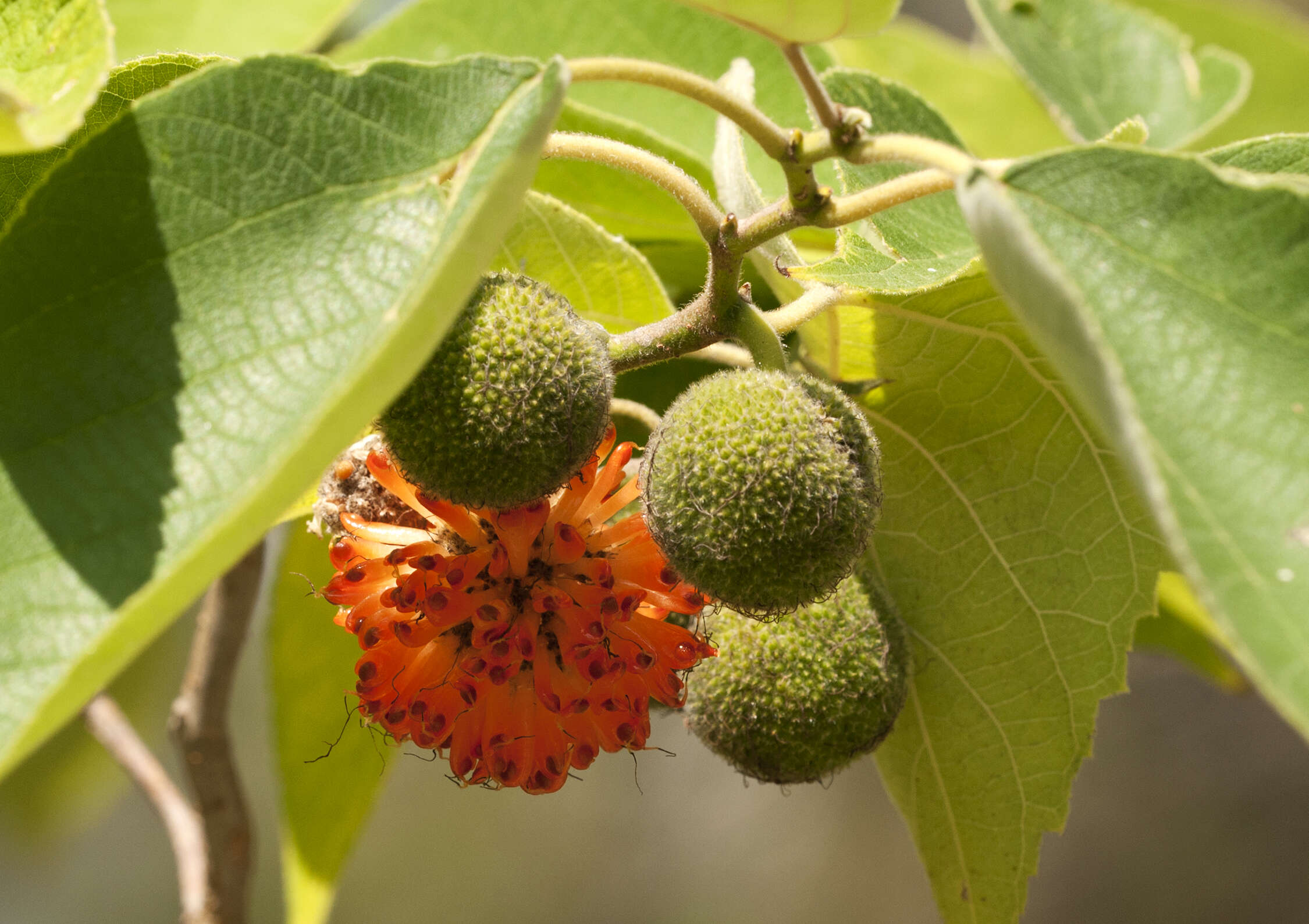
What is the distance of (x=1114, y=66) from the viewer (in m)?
2.62

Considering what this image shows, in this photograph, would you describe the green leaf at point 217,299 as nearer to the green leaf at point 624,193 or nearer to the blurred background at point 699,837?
the green leaf at point 624,193

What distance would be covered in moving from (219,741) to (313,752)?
7.7 inches

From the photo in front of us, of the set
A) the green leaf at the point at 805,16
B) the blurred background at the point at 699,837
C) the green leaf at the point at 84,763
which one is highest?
the green leaf at the point at 805,16

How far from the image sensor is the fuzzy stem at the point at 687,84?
1154mm

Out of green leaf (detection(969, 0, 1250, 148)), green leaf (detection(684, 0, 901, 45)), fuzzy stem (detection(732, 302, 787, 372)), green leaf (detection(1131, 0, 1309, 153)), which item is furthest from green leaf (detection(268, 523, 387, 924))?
green leaf (detection(1131, 0, 1309, 153))

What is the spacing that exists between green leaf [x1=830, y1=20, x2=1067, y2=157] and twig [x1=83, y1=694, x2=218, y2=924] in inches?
94.4

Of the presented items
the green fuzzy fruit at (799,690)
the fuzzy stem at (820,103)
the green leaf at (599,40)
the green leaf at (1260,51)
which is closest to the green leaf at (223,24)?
the green leaf at (599,40)

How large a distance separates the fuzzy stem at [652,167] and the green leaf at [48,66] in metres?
0.46

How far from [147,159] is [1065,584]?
4.46ft

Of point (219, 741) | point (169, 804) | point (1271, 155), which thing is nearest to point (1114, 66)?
point (1271, 155)

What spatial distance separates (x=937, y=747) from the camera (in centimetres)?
186

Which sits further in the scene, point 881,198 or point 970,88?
point 970,88

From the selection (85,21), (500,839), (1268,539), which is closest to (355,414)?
(85,21)

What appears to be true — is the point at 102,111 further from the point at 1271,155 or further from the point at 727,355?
the point at 1271,155
